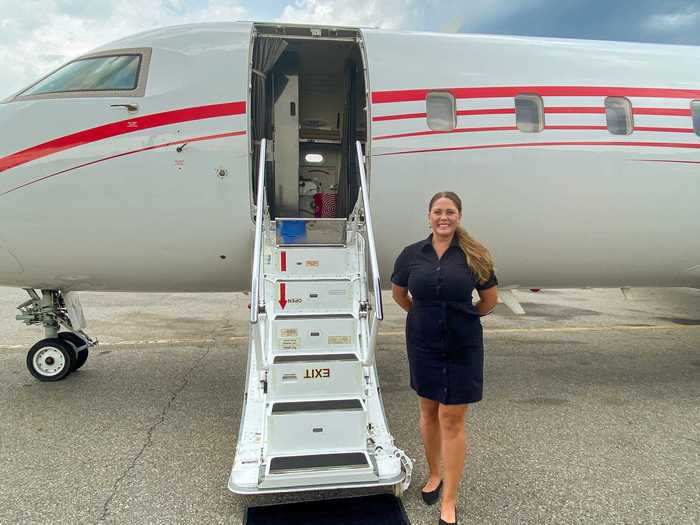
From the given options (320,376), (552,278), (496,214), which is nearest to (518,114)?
(496,214)

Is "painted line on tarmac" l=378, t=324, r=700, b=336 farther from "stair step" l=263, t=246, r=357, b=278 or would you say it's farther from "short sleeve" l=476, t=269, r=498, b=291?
"short sleeve" l=476, t=269, r=498, b=291

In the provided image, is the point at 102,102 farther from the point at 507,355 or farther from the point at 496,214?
the point at 507,355

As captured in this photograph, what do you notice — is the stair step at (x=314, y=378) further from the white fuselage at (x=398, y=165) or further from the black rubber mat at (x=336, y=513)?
the white fuselage at (x=398, y=165)

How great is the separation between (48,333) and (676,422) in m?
6.50

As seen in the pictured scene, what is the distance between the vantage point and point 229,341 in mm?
7707

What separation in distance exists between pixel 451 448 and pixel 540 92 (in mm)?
3531

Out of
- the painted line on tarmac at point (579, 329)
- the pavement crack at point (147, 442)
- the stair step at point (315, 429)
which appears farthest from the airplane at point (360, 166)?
the painted line on tarmac at point (579, 329)

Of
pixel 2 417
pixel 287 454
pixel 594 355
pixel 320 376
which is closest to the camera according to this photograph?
pixel 287 454

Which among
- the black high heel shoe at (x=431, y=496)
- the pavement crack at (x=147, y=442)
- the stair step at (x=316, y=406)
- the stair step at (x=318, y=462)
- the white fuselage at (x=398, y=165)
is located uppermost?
the white fuselage at (x=398, y=165)

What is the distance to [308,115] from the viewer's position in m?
6.46

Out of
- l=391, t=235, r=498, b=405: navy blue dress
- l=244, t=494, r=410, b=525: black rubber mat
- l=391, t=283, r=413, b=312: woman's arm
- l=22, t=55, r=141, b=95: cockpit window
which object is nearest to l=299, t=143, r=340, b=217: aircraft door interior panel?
l=22, t=55, r=141, b=95: cockpit window

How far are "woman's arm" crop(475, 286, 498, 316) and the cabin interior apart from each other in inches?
111

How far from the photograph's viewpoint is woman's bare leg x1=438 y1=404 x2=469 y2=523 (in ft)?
9.20

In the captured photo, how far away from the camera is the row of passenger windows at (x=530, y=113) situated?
4.48 meters
